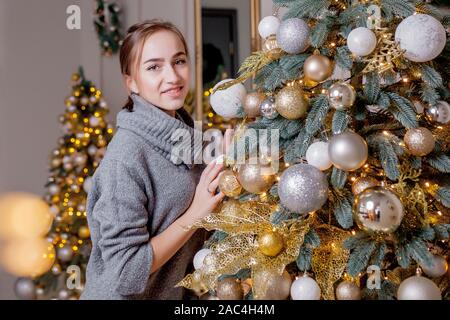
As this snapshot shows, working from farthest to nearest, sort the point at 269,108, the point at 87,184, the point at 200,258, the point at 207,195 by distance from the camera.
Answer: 1. the point at 87,184
2. the point at 207,195
3. the point at 200,258
4. the point at 269,108

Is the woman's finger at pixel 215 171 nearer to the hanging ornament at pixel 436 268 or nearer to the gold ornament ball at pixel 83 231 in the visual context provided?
the hanging ornament at pixel 436 268

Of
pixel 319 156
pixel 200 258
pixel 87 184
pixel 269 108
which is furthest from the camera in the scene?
pixel 87 184

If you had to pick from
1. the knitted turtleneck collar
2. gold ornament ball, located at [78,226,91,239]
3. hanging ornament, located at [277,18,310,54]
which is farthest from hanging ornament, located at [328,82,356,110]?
gold ornament ball, located at [78,226,91,239]

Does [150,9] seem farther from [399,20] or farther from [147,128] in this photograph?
[399,20]

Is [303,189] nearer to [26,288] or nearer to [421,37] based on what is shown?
[421,37]

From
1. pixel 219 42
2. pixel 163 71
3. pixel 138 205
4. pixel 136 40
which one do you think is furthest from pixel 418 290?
pixel 219 42

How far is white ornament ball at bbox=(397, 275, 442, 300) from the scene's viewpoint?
1047 millimetres

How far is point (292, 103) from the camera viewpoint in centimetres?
115

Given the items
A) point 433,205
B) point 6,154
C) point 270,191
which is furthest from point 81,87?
point 433,205

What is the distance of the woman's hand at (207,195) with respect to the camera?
142 centimetres

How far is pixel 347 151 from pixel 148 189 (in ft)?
2.04

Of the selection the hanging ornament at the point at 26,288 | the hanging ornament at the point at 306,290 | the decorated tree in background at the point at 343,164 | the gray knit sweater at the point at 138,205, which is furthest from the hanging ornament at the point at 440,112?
the hanging ornament at the point at 26,288

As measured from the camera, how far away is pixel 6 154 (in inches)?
119

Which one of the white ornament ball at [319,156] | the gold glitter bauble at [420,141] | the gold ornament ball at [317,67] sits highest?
the gold ornament ball at [317,67]
